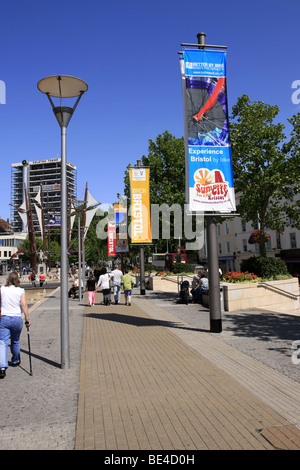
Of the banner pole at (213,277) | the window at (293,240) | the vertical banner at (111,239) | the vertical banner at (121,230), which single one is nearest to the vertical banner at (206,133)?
the banner pole at (213,277)

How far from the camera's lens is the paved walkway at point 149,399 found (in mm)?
3938

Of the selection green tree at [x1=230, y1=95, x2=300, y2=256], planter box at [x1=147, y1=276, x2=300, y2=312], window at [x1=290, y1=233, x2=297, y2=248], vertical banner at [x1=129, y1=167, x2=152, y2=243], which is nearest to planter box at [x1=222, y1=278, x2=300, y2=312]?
planter box at [x1=147, y1=276, x2=300, y2=312]

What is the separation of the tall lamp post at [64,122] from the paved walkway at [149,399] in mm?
635

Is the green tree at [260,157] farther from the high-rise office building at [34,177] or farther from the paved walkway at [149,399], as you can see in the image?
the high-rise office building at [34,177]

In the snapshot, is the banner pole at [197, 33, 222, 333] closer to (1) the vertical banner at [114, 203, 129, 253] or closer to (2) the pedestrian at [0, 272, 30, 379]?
(2) the pedestrian at [0, 272, 30, 379]

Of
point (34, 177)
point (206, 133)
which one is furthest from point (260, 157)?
point (34, 177)

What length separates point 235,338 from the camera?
898 cm

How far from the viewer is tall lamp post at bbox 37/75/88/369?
6.81m

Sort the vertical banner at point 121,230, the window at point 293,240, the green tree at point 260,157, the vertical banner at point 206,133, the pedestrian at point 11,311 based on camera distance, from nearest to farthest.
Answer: the pedestrian at point 11,311
the vertical banner at point 206,133
the green tree at point 260,157
the vertical banner at point 121,230
the window at point 293,240

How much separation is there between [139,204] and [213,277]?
1054cm

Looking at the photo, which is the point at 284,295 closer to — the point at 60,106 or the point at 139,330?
the point at 139,330

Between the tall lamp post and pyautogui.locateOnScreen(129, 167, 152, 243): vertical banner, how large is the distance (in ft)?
40.3

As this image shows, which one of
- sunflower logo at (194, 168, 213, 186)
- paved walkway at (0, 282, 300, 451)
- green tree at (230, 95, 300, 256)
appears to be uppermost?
green tree at (230, 95, 300, 256)

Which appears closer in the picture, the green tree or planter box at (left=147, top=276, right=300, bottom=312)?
planter box at (left=147, top=276, right=300, bottom=312)
